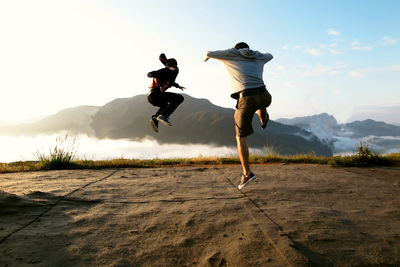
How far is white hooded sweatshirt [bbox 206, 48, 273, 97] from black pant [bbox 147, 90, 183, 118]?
5.32ft

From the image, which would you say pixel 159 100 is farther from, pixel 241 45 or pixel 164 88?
pixel 241 45

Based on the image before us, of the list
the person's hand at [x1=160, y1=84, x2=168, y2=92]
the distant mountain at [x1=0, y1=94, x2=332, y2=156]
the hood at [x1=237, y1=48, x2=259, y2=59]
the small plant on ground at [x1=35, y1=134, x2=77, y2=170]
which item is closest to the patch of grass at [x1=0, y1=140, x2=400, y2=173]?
the small plant on ground at [x1=35, y1=134, x2=77, y2=170]

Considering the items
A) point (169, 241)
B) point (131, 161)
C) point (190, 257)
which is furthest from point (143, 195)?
point (131, 161)

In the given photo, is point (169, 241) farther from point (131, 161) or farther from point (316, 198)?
point (131, 161)

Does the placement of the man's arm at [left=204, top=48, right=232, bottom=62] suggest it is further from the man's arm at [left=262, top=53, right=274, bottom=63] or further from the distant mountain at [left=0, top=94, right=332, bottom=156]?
the distant mountain at [left=0, top=94, right=332, bottom=156]

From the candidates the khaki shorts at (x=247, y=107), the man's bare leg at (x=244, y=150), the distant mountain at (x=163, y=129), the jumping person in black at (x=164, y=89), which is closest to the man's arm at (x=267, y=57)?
the khaki shorts at (x=247, y=107)

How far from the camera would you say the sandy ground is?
6.72 feet

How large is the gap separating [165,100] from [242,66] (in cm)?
205

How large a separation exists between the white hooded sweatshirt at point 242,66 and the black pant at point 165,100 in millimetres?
1623

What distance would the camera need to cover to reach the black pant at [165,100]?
5.33 m

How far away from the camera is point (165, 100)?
5.48m

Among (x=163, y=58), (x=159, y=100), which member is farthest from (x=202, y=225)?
(x=163, y=58)

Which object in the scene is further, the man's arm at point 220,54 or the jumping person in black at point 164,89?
the jumping person in black at point 164,89

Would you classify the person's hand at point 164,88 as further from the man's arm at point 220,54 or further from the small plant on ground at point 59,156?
the small plant on ground at point 59,156
